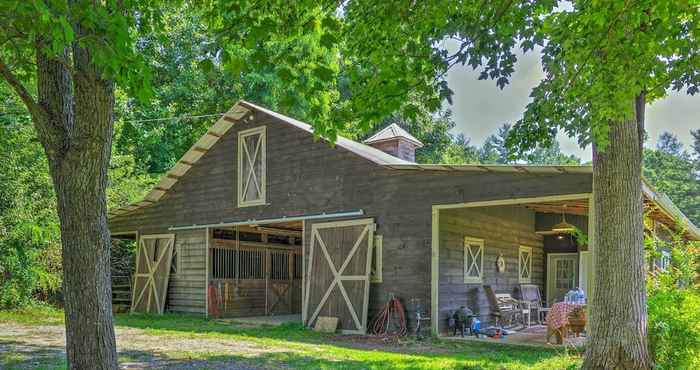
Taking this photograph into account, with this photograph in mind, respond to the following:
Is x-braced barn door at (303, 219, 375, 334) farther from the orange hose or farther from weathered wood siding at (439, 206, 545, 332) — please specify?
weathered wood siding at (439, 206, 545, 332)

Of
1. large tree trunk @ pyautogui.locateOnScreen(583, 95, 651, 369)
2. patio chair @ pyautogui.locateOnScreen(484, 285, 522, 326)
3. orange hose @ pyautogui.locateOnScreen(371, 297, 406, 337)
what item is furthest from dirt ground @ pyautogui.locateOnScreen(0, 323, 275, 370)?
patio chair @ pyautogui.locateOnScreen(484, 285, 522, 326)

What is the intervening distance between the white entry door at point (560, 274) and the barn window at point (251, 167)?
7370mm

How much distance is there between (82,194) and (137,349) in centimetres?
467

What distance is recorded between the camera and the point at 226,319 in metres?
13.6

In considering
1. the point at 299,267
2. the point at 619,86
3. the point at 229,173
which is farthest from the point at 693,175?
the point at 619,86

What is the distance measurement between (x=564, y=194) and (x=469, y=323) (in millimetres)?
3015

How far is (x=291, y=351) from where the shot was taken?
8367 mm

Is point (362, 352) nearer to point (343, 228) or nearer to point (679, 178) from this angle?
point (343, 228)

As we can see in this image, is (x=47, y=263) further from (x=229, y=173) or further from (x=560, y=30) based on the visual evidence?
(x=560, y=30)

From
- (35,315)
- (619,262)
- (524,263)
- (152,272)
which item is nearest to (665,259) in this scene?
(524,263)

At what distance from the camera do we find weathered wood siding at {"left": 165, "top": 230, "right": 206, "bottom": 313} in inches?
552

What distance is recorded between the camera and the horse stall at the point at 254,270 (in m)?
14.1

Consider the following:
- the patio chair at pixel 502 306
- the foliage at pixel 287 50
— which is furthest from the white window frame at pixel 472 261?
the foliage at pixel 287 50

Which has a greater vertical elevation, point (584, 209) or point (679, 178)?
point (679, 178)
